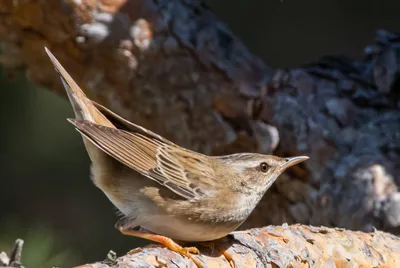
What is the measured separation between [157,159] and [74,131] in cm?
235

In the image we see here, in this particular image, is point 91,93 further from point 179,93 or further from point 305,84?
point 305,84

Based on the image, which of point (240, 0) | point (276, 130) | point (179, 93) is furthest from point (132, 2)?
point (240, 0)

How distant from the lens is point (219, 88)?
3252 mm

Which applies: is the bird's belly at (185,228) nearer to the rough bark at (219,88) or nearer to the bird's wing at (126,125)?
the bird's wing at (126,125)

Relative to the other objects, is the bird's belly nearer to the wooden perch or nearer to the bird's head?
the wooden perch

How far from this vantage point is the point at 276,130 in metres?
3.16

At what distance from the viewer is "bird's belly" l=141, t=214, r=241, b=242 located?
235cm

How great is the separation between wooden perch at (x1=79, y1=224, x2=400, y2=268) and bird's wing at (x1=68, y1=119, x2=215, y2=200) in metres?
0.21

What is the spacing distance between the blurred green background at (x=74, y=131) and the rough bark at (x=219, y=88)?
1.18 metres

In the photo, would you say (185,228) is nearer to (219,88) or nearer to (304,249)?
(304,249)

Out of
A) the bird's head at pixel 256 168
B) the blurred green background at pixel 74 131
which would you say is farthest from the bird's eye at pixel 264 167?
the blurred green background at pixel 74 131

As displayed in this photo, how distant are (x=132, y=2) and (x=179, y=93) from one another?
393 millimetres

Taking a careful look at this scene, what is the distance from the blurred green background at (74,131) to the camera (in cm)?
462

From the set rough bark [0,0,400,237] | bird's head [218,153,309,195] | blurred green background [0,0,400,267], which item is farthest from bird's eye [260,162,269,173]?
blurred green background [0,0,400,267]
